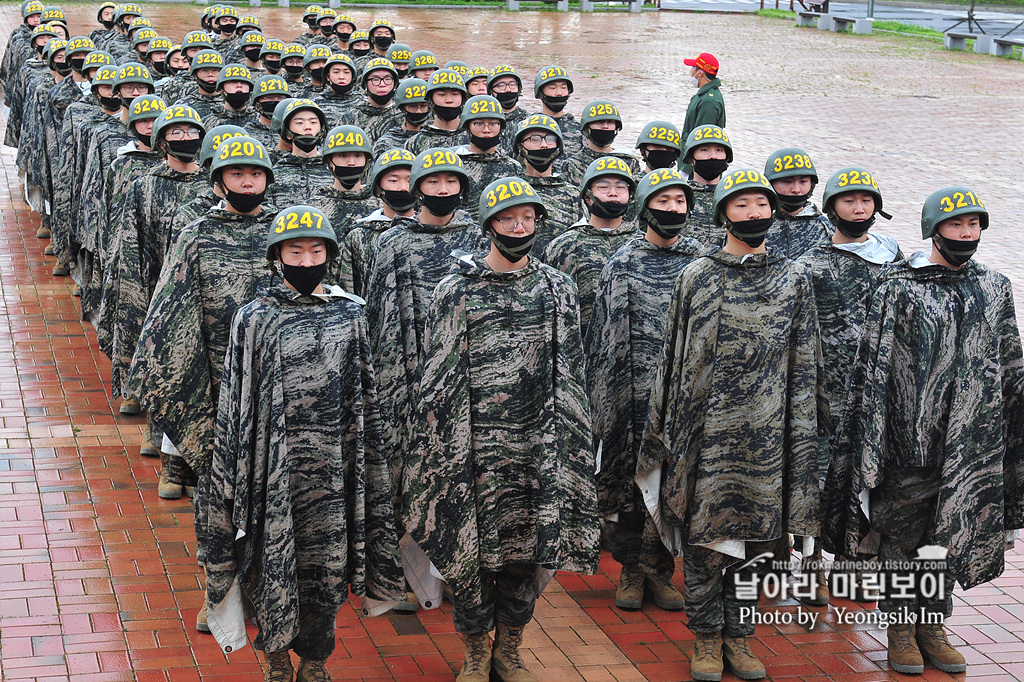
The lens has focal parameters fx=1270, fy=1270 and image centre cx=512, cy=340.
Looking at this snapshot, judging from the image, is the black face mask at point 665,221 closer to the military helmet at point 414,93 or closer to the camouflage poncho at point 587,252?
the camouflage poncho at point 587,252

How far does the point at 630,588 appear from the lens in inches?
284

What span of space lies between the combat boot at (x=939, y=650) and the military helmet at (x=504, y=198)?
117 inches

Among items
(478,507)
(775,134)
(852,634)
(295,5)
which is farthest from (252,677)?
(295,5)

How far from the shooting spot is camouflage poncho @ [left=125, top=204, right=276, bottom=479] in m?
7.05

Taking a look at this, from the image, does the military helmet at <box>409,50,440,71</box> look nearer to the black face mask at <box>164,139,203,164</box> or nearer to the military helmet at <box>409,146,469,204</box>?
the black face mask at <box>164,139,203,164</box>

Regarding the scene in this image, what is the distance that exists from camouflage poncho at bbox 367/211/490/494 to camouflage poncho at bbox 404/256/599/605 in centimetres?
111

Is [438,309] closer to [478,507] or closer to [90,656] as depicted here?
[478,507]

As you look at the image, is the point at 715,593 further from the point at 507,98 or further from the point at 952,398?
the point at 507,98

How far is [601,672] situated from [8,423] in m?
5.29

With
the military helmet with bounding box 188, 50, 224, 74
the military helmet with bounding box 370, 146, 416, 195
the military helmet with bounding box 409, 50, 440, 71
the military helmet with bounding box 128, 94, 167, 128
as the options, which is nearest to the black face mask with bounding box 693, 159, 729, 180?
the military helmet with bounding box 370, 146, 416, 195

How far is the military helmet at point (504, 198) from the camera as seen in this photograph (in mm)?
6039

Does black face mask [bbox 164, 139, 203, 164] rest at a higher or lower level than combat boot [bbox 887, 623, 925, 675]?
higher

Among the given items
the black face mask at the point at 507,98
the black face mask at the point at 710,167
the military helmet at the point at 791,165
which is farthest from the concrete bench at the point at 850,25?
the military helmet at the point at 791,165

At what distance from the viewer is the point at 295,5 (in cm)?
3747
